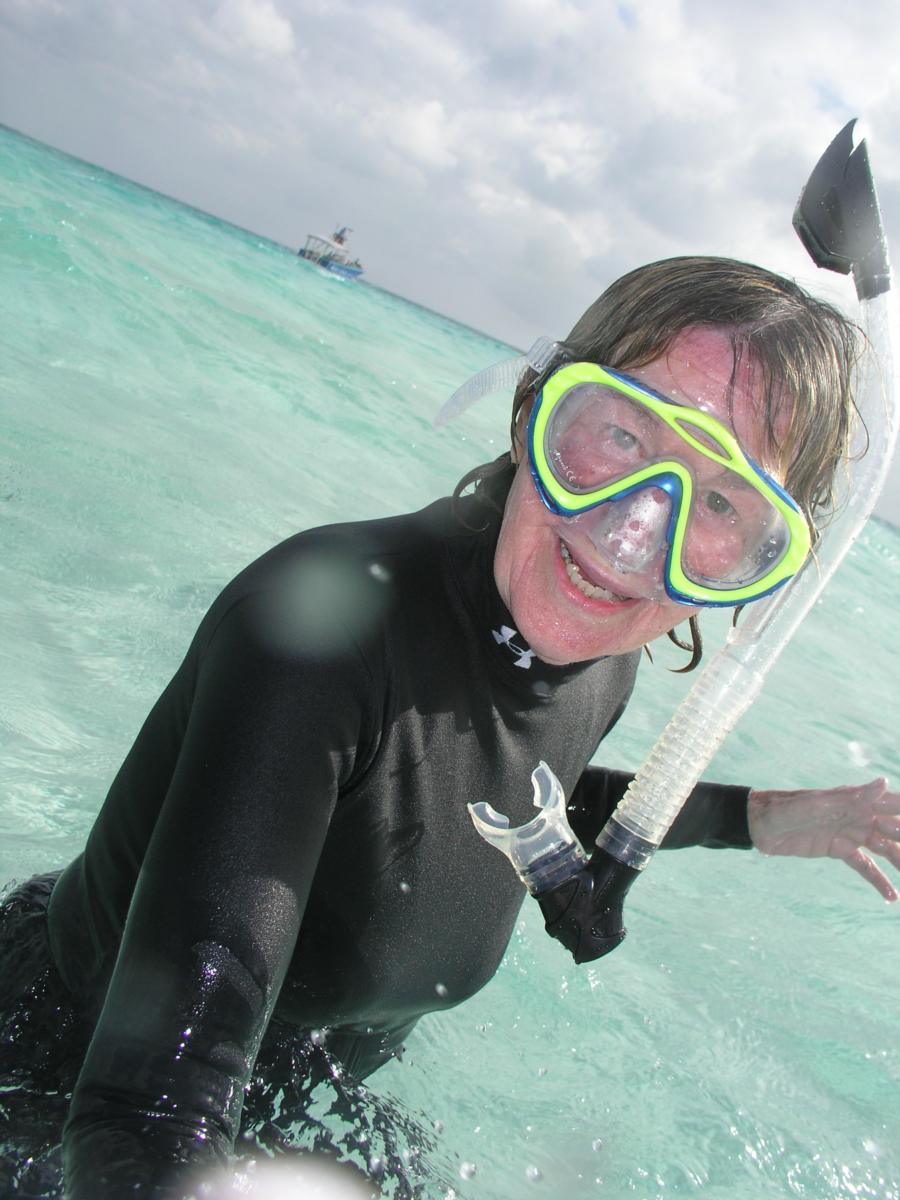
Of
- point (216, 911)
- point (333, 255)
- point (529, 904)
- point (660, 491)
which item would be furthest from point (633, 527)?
point (333, 255)

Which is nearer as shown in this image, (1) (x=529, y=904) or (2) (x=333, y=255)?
(1) (x=529, y=904)

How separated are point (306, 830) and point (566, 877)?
38cm

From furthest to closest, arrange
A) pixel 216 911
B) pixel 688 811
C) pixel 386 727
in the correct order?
pixel 688 811, pixel 386 727, pixel 216 911

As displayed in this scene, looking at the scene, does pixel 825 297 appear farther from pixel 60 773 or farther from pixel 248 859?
pixel 60 773

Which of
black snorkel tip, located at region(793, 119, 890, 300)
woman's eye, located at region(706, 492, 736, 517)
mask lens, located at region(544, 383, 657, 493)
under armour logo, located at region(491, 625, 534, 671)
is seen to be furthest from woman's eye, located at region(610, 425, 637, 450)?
black snorkel tip, located at region(793, 119, 890, 300)

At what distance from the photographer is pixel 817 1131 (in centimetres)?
258

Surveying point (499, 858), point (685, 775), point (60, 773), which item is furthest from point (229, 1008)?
→ point (60, 773)

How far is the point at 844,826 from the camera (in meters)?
1.86

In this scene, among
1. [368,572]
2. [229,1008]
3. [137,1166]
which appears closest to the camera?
[137,1166]

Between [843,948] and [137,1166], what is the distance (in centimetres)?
311

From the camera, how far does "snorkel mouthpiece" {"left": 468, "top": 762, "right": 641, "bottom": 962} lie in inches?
52.9

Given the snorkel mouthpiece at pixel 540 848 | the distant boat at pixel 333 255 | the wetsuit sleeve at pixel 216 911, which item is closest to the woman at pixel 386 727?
the wetsuit sleeve at pixel 216 911

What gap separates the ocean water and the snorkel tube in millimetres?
644

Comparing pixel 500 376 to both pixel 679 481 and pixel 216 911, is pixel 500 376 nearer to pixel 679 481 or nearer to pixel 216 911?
pixel 679 481
